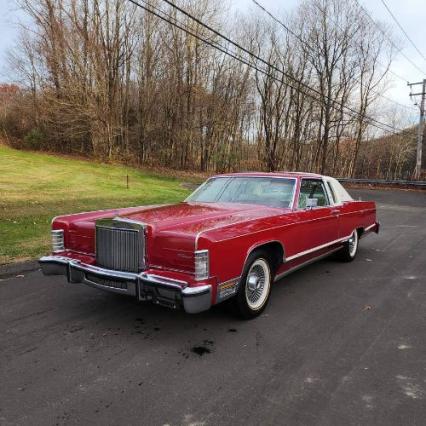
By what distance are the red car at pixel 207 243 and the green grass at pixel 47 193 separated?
2784mm

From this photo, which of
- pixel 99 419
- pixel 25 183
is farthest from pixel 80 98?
pixel 99 419

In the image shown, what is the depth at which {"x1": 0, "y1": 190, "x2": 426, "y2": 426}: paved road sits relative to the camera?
2615 mm

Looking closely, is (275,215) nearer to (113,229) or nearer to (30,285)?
(113,229)

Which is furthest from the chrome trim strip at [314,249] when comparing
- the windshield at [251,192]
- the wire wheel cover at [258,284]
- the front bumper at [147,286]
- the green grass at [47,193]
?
the green grass at [47,193]

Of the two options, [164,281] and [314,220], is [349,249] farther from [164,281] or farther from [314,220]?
[164,281]

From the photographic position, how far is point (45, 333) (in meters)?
3.73

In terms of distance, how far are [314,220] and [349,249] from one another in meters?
1.84

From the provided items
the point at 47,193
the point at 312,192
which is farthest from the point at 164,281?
the point at 47,193

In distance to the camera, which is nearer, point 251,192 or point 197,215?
point 197,215

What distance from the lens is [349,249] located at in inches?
265

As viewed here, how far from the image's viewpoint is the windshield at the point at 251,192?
16.9ft

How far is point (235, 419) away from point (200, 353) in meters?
0.93

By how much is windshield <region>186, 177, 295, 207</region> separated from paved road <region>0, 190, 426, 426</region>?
123 cm

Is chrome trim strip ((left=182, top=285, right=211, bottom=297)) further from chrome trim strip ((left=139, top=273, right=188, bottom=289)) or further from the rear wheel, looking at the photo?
the rear wheel
